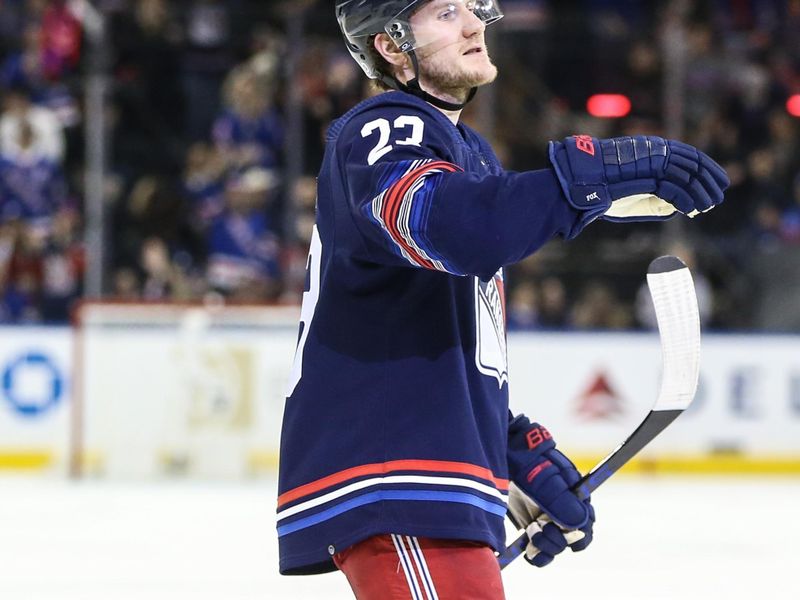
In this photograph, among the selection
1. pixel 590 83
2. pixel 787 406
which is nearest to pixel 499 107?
pixel 590 83

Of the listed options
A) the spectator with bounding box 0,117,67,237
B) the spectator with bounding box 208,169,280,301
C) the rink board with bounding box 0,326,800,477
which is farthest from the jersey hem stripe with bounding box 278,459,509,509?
the spectator with bounding box 0,117,67,237

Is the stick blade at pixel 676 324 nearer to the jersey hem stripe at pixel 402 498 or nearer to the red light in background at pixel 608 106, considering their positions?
the jersey hem stripe at pixel 402 498

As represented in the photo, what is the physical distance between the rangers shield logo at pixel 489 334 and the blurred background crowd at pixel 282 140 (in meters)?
5.89

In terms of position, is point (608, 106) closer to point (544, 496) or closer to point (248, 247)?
point (248, 247)

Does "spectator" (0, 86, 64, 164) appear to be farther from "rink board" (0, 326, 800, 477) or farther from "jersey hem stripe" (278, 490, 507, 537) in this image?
"jersey hem stripe" (278, 490, 507, 537)

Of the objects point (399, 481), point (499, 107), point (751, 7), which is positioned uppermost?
point (751, 7)

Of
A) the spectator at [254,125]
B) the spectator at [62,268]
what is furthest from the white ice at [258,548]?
the spectator at [254,125]

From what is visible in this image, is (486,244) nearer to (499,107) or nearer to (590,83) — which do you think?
(499,107)

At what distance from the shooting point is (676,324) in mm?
1973

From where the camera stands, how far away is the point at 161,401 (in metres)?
7.84

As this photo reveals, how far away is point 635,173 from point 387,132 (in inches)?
12.2

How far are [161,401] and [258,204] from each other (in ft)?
4.12

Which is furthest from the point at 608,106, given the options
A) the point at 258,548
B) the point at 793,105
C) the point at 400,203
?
the point at 400,203

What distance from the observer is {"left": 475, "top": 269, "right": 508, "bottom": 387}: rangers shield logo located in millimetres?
1874
